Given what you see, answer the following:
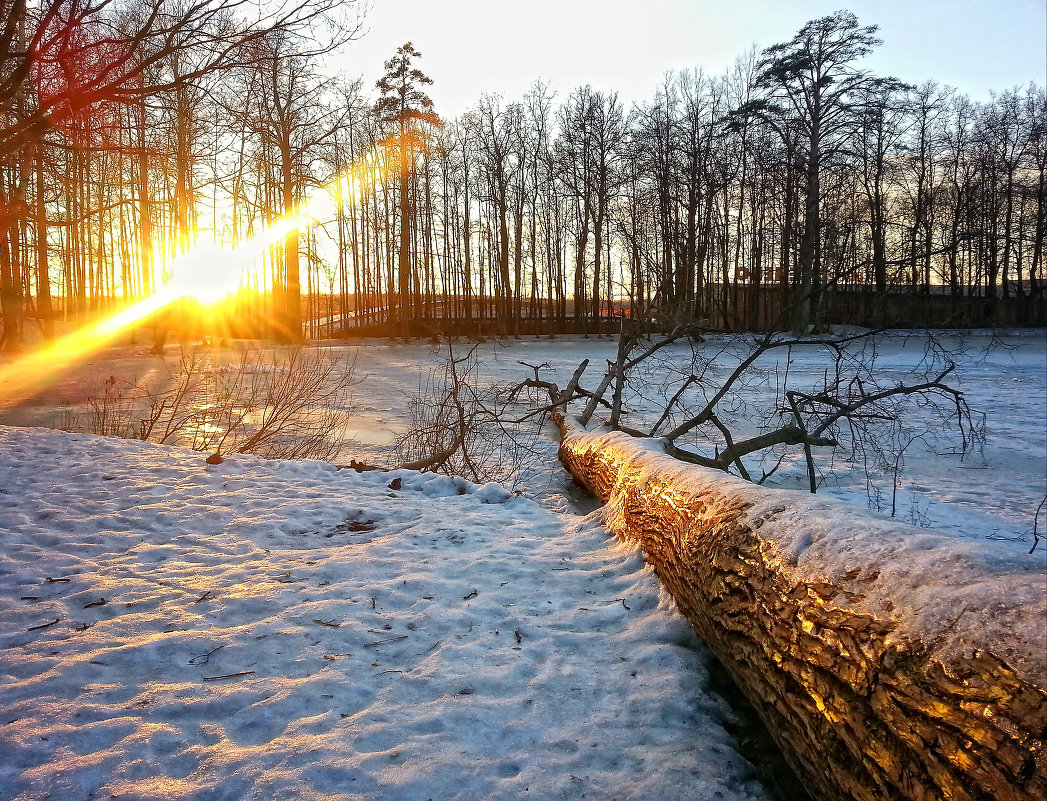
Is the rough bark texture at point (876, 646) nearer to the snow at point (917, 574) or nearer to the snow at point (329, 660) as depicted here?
the snow at point (917, 574)

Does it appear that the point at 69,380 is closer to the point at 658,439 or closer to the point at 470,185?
the point at 658,439

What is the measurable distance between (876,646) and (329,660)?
1983 mm

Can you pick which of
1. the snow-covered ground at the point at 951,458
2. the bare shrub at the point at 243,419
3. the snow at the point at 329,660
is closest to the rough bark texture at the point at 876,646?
the snow at the point at 329,660

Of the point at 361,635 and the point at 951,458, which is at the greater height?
the point at 361,635

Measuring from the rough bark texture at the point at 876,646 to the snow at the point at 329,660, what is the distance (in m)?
0.32

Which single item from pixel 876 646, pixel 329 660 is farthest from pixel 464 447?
pixel 876 646

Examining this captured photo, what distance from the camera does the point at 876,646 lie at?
4.88ft

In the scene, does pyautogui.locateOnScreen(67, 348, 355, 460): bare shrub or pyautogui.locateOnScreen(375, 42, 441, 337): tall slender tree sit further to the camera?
pyautogui.locateOnScreen(375, 42, 441, 337): tall slender tree

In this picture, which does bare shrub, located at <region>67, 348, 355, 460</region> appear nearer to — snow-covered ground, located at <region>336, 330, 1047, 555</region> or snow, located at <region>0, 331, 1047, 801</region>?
snow-covered ground, located at <region>336, 330, 1047, 555</region>

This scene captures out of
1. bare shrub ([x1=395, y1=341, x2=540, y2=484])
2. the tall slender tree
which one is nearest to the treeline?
the tall slender tree

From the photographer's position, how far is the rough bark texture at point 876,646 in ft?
3.83

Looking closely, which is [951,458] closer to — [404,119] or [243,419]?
[243,419]

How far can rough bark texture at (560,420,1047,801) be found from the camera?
3.83 ft

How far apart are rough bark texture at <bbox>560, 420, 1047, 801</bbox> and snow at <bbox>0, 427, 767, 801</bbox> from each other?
323 millimetres
